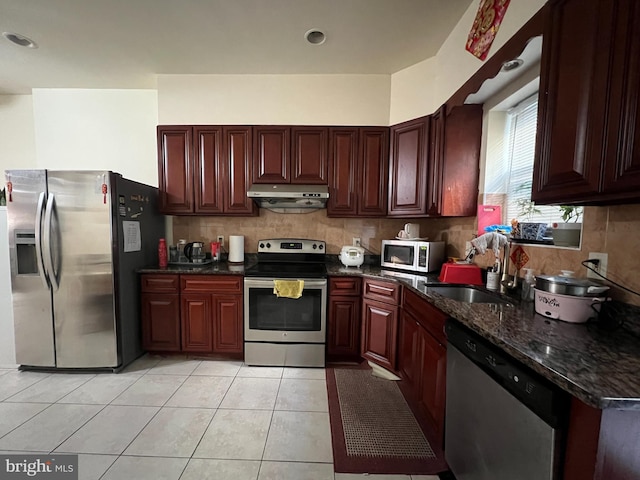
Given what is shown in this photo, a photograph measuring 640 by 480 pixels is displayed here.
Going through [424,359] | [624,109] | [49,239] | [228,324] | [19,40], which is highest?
[19,40]

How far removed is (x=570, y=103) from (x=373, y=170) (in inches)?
65.4

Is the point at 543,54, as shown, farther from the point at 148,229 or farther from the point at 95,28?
the point at 148,229

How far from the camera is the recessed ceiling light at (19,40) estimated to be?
2.07 metres

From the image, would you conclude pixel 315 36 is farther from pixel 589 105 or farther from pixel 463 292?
pixel 463 292

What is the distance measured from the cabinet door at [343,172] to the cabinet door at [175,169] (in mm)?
1437

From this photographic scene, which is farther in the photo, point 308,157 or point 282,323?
point 308,157

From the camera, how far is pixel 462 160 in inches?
83.1

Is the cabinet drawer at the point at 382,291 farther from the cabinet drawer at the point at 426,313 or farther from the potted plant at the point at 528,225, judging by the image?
the potted plant at the point at 528,225

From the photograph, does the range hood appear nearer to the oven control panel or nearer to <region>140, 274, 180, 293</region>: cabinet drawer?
the oven control panel

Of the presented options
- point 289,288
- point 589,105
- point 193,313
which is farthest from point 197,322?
point 589,105

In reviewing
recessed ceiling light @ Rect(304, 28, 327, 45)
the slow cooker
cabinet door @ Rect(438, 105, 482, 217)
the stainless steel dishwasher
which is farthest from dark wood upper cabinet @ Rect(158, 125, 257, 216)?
the slow cooker

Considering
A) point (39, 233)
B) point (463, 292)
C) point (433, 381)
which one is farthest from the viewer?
point (39, 233)

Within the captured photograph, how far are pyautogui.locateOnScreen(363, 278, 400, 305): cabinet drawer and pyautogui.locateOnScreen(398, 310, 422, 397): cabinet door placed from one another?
0.14 m

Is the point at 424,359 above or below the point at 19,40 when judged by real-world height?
below
